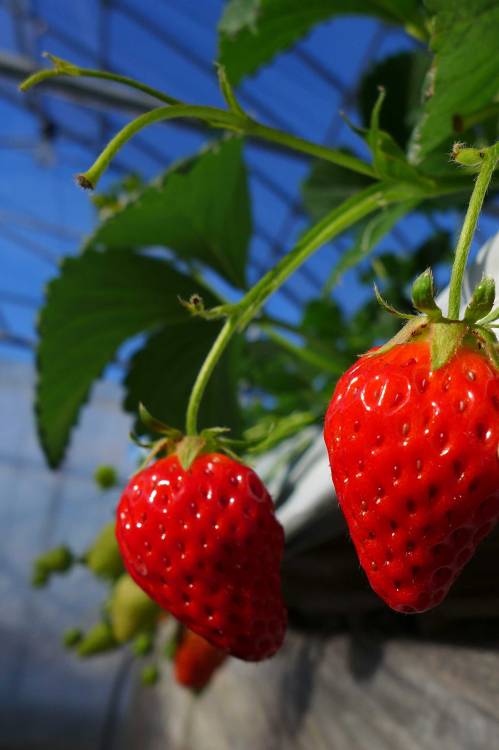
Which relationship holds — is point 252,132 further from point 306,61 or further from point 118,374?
point 118,374

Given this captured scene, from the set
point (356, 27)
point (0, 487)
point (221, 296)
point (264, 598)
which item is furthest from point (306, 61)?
point (264, 598)

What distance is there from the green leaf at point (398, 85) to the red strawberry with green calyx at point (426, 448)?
0.46 metres

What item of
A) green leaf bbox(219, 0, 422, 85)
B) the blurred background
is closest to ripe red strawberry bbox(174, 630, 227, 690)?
green leaf bbox(219, 0, 422, 85)

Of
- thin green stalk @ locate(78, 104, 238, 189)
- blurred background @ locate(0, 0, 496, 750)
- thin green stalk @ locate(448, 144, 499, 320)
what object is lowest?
blurred background @ locate(0, 0, 496, 750)

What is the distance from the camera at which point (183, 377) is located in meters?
0.44

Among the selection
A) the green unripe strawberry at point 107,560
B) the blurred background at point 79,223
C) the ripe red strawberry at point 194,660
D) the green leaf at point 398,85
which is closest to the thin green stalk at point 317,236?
the green leaf at point 398,85

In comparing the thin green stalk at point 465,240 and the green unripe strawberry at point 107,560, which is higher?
the thin green stalk at point 465,240

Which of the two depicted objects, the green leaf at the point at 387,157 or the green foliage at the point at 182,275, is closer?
the green leaf at the point at 387,157

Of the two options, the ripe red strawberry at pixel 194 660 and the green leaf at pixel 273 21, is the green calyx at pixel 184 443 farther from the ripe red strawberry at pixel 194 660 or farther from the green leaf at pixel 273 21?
the ripe red strawberry at pixel 194 660

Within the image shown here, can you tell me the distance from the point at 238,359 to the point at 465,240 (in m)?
0.29

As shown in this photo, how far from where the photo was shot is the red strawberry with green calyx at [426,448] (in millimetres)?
186

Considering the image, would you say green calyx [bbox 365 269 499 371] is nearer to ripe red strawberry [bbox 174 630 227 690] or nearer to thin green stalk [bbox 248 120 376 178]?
thin green stalk [bbox 248 120 376 178]

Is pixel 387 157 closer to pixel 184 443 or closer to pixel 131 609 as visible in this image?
pixel 184 443

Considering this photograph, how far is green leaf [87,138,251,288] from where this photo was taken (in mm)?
425
